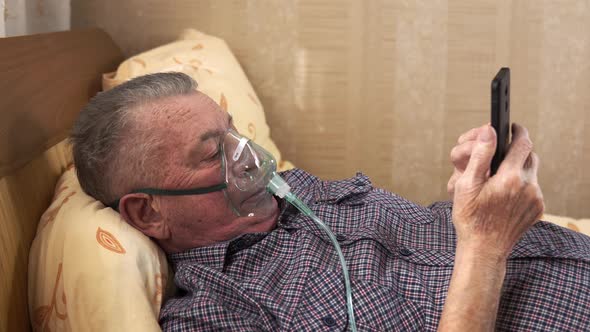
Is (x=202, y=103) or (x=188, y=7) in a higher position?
(x=188, y=7)

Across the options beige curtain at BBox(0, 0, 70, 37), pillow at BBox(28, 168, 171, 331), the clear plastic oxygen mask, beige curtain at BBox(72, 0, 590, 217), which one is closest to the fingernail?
the clear plastic oxygen mask

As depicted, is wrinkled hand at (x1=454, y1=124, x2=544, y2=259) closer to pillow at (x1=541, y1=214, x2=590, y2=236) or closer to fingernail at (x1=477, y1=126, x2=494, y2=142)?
fingernail at (x1=477, y1=126, x2=494, y2=142)

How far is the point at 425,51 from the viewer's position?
2227mm

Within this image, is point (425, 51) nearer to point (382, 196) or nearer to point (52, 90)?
point (382, 196)

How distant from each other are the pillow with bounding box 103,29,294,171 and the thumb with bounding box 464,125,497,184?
3.19 ft

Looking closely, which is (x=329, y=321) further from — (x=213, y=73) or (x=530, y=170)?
(x=213, y=73)

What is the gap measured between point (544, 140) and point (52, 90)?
1629 mm

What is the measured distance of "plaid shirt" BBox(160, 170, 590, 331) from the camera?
43.3 inches

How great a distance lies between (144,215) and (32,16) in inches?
40.1

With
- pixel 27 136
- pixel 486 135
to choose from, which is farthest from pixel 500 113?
pixel 27 136

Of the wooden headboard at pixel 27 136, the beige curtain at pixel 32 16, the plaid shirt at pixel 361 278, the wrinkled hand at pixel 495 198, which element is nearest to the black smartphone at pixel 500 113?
the wrinkled hand at pixel 495 198

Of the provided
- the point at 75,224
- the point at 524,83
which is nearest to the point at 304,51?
the point at 524,83

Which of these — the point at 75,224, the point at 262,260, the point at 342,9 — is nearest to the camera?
the point at 75,224

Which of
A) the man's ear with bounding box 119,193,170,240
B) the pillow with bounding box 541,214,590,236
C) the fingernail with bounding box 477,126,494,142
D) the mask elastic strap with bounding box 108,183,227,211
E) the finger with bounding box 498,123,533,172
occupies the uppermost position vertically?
the fingernail with bounding box 477,126,494,142
